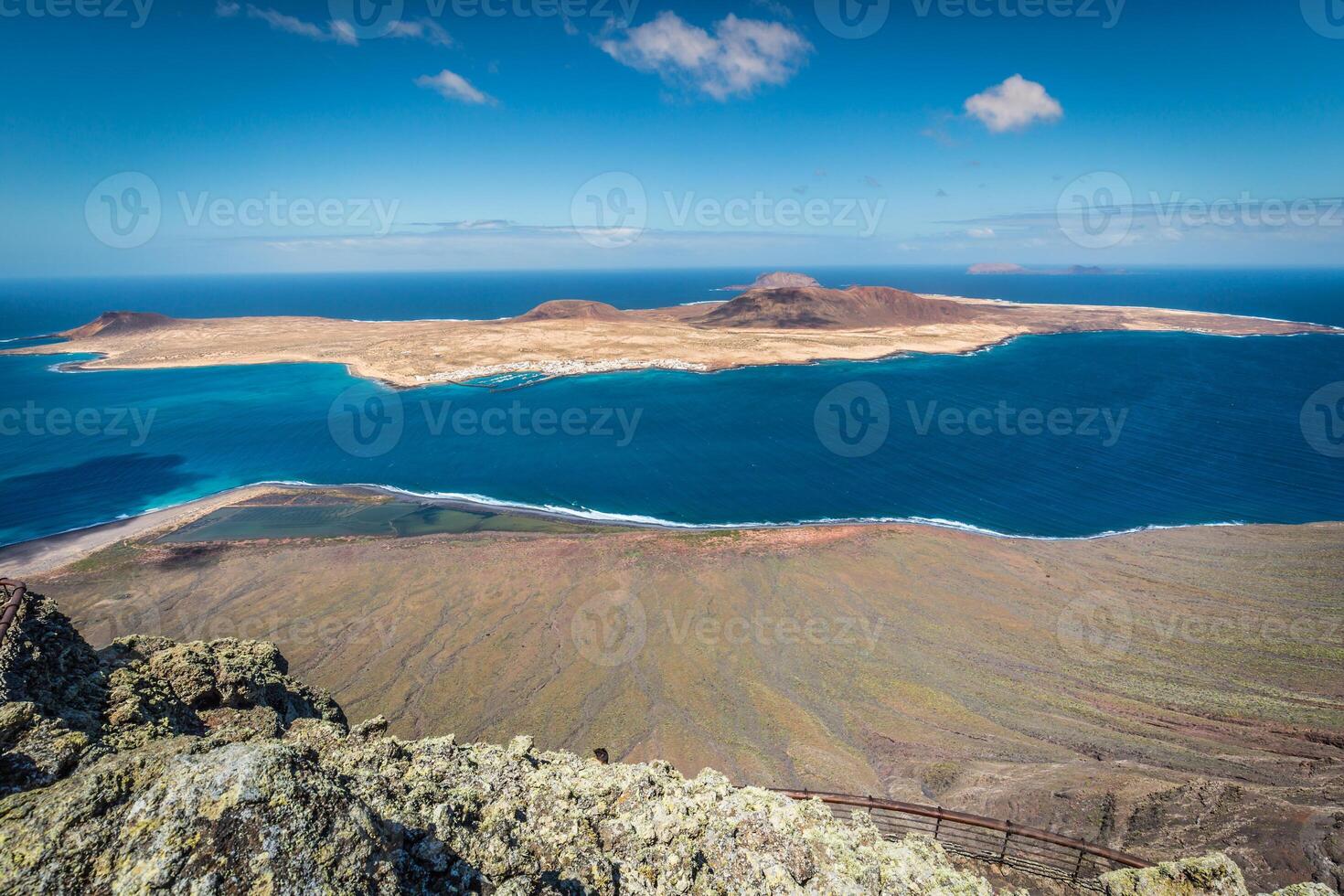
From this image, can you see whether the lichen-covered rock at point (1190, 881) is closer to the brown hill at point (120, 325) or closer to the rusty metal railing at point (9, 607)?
the rusty metal railing at point (9, 607)

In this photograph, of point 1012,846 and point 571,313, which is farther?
point 571,313

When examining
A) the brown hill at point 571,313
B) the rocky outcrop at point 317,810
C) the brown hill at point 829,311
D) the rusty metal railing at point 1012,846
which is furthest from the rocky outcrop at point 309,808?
the brown hill at point 571,313

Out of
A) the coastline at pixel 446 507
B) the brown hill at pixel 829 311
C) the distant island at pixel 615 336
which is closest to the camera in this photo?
the coastline at pixel 446 507

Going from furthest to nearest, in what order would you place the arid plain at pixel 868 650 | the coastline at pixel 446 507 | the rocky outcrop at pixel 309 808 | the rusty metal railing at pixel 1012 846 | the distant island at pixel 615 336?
the distant island at pixel 615 336
the coastline at pixel 446 507
the arid plain at pixel 868 650
the rusty metal railing at pixel 1012 846
the rocky outcrop at pixel 309 808

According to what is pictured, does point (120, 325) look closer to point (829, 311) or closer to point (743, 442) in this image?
point (743, 442)

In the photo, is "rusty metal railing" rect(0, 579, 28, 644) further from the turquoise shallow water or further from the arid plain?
the turquoise shallow water

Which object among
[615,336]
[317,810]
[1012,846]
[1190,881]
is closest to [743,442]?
[1012,846]

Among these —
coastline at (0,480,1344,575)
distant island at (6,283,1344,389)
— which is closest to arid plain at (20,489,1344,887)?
coastline at (0,480,1344,575)
